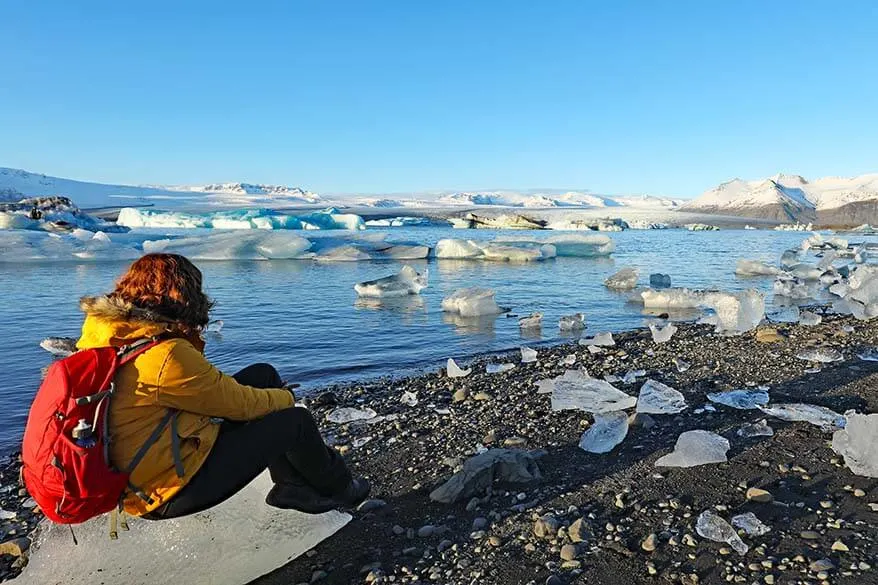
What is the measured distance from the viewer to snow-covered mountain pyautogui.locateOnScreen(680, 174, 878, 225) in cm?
12031

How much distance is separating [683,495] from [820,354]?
3.68m

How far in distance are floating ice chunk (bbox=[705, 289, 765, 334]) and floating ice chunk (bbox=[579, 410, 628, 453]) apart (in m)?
4.58

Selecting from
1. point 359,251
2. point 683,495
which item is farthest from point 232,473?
point 359,251

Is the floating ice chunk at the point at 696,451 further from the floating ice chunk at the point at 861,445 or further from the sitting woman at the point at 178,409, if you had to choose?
the sitting woman at the point at 178,409

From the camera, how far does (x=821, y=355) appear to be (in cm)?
544

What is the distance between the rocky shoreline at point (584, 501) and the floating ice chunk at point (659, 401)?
71 millimetres

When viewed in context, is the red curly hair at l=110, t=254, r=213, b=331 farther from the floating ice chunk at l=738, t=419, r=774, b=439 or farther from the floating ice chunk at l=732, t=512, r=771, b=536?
the floating ice chunk at l=738, t=419, r=774, b=439

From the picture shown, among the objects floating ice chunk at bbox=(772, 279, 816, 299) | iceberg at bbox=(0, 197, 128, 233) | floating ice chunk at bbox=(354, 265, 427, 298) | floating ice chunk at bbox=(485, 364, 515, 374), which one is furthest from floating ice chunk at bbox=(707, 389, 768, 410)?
iceberg at bbox=(0, 197, 128, 233)

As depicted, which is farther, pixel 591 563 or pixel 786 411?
pixel 786 411

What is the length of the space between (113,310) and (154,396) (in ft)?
0.98

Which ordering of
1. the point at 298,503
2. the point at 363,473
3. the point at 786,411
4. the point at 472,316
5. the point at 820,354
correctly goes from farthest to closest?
the point at 472,316 < the point at 820,354 < the point at 786,411 < the point at 363,473 < the point at 298,503

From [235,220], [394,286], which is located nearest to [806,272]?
[394,286]

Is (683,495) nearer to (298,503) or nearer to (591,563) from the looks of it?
(591,563)

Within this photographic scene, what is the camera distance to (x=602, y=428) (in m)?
3.51
